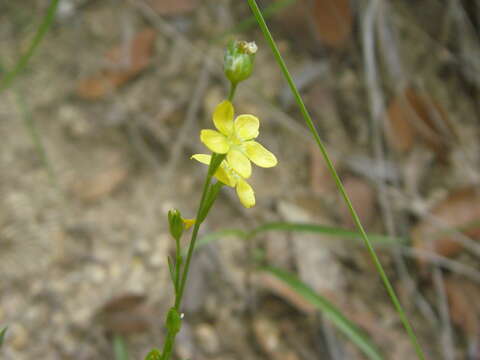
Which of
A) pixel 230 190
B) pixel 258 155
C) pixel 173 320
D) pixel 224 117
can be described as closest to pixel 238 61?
pixel 224 117

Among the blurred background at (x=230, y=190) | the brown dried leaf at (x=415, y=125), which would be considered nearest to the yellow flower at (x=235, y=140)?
the blurred background at (x=230, y=190)

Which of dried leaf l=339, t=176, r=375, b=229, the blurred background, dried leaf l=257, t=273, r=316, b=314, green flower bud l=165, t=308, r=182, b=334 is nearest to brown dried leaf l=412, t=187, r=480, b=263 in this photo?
the blurred background

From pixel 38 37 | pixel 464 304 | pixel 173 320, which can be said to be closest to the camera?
pixel 173 320

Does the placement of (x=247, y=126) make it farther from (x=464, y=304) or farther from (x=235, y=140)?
(x=464, y=304)

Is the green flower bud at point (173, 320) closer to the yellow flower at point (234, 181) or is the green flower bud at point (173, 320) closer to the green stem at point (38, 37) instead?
the yellow flower at point (234, 181)

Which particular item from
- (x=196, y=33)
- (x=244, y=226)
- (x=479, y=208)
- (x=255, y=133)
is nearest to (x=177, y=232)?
(x=255, y=133)
